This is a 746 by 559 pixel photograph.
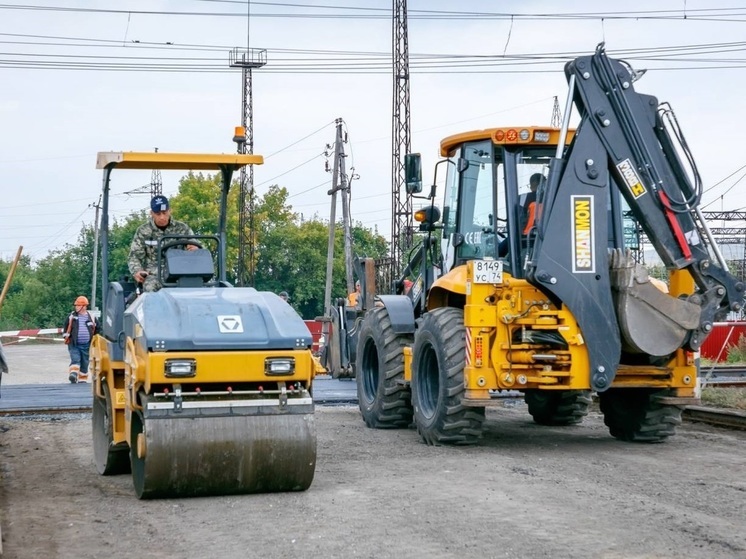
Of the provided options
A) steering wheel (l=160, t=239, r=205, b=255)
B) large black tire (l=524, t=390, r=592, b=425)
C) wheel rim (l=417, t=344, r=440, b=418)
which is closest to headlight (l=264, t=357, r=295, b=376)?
steering wheel (l=160, t=239, r=205, b=255)

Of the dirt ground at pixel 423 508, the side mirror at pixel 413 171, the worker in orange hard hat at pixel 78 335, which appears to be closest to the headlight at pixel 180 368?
the dirt ground at pixel 423 508

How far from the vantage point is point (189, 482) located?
774 centimetres

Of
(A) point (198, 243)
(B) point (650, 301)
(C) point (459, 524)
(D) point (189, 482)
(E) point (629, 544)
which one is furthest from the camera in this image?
(B) point (650, 301)

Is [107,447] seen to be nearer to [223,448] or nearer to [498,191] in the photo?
[223,448]

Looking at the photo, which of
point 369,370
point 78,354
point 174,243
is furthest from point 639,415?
point 78,354

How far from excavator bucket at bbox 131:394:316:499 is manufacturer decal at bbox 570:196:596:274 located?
337 centimetres

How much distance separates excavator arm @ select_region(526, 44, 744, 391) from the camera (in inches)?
401

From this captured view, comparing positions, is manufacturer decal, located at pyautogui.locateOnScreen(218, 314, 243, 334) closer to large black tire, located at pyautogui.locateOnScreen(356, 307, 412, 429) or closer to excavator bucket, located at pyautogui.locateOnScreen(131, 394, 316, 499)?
excavator bucket, located at pyautogui.locateOnScreen(131, 394, 316, 499)

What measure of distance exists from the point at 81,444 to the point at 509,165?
5.04 m

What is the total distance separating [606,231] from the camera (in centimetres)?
1039

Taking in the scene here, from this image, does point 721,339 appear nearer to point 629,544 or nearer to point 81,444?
point 81,444

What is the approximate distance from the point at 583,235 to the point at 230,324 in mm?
3812

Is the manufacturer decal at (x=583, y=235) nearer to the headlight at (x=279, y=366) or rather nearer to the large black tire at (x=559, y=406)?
the large black tire at (x=559, y=406)

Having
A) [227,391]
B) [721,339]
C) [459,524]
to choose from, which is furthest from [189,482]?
[721,339]
